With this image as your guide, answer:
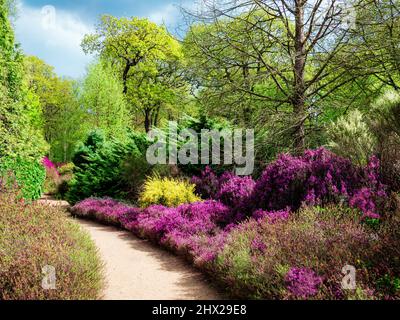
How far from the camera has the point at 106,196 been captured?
14.0 metres

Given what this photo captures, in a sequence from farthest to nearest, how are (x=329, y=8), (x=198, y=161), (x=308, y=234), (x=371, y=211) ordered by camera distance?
(x=198, y=161) < (x=329, y=8) < (x=371, y=211) < (x=308, y=234)

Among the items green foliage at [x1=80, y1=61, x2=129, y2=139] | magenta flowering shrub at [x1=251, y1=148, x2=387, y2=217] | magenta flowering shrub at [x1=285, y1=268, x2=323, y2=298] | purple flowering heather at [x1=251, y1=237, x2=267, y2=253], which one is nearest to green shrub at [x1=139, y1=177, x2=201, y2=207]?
magenta flowering shrub at [x1=251, y1=148, x2=387, y2=217]

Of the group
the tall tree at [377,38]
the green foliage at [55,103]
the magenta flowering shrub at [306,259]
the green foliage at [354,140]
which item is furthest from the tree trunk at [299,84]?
the green foliage at [55,103]

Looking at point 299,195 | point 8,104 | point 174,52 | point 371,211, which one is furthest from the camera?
point 174,52

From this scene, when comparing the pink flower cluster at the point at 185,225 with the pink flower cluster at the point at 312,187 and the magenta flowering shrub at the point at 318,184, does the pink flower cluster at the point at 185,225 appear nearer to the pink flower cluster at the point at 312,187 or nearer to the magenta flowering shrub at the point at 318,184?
the pink flower cluster at the point at 312,187

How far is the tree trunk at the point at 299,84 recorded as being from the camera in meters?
10.2

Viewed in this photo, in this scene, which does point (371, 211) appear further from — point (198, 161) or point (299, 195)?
point (198, 161)

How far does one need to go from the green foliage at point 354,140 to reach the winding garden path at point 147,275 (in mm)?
3913

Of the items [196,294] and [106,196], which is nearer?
[196,294]

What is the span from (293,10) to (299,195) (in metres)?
5.71

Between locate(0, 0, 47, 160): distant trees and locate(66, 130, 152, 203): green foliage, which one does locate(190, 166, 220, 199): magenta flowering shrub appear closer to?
locate(66, 130, 152, 203): green foliage

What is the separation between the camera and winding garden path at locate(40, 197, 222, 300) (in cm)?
525

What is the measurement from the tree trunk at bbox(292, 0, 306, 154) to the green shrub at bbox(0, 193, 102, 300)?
607 cm

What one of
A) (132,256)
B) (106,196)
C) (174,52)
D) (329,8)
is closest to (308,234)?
(132,256)
